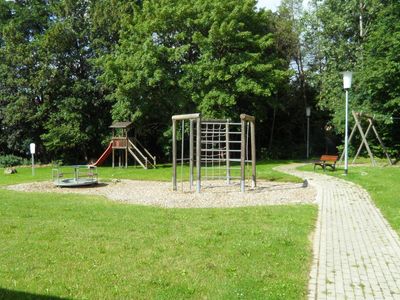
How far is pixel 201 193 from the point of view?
544 inches

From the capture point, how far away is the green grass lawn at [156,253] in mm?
4852

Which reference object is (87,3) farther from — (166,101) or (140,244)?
(140,244)

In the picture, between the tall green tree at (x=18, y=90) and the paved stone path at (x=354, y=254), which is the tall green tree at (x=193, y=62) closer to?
the tall green tree at (x=18, y=90)

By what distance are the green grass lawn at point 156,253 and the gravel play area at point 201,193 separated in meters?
A: 1.69

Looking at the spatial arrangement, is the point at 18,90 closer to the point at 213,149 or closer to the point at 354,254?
the point at 213,149

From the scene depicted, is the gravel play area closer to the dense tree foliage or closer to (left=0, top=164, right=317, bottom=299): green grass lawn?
(left=0, top=164, right=317, bottom=299): green grass lawn

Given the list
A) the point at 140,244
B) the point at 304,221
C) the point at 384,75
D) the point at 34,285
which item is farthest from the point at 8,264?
the point at 384,75

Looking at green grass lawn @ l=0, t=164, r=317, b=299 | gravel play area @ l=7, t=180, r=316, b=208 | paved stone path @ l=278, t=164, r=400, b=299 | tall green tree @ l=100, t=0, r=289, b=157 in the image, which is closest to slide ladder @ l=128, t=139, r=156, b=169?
tall green tree @ l=100, t=0, r=289, b=157

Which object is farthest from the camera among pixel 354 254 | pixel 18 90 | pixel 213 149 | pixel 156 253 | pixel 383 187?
pixel 18 90

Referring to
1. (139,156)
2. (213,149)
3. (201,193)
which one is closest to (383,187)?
(213,149)

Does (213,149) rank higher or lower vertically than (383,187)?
higher

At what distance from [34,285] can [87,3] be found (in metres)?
31.9

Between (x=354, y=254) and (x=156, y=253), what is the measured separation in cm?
297

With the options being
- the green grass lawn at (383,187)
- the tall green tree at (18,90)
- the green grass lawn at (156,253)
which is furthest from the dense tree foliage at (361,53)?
the tall green tree at (18,90)
